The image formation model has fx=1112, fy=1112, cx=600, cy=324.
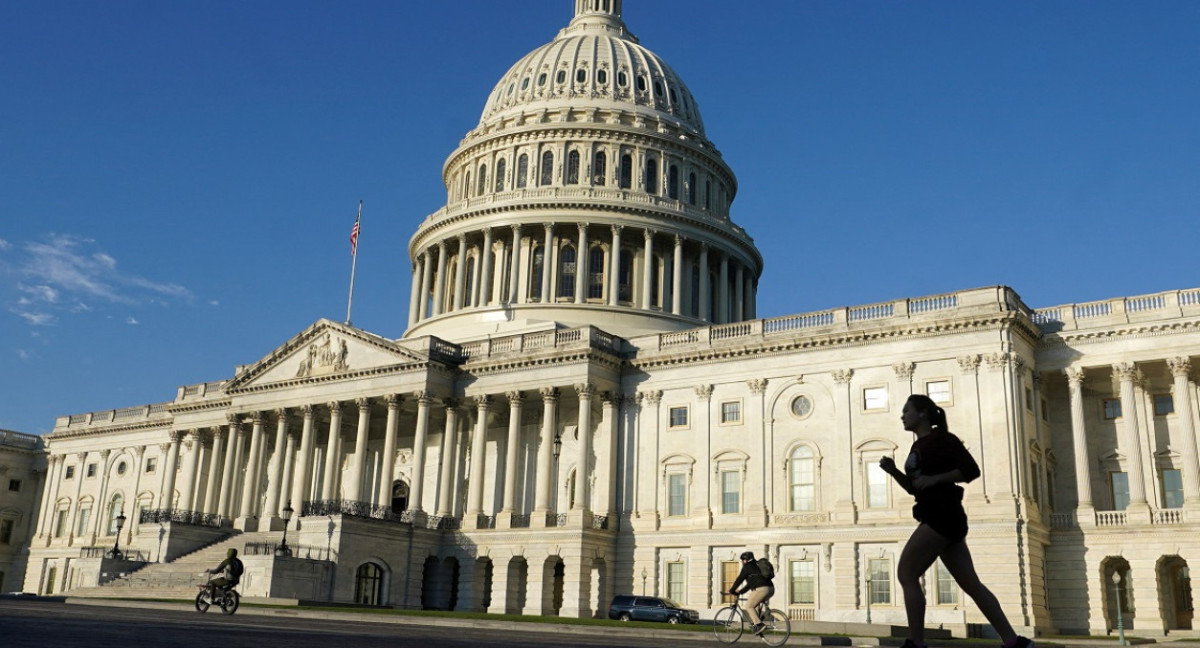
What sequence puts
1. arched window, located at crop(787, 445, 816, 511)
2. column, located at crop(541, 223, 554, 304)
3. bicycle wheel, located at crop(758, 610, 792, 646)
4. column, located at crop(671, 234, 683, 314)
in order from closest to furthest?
1. bicycle wheel, located at crop(758, 610, 792, 646)
2. arched window, located at crop(787, 445, 816, 511)
3. column, located at crop(541, 223, 554, 304)
4. column, located at crop(671, 234, 683, 314)

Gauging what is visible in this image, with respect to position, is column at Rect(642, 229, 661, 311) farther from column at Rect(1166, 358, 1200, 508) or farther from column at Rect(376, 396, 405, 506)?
column at Rect(1166, 358, 1200, 508)

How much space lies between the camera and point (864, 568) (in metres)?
52.5

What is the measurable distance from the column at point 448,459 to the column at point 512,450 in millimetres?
3149

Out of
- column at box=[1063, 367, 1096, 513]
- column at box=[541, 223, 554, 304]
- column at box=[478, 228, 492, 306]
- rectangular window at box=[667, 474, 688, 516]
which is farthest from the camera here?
column at box=[478, 228, 492, 306]

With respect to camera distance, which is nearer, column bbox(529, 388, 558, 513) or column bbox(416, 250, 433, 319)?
column bbox(529, 388, 558, 513)

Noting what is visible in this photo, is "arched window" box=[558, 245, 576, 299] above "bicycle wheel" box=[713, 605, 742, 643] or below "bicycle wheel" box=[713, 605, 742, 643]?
above

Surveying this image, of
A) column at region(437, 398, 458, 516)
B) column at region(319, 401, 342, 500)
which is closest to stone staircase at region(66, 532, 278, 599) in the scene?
column at region(319, 401, 342, 500)

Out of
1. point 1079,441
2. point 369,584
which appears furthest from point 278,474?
point 1079,441

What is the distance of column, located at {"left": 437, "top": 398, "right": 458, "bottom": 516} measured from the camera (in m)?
63.0

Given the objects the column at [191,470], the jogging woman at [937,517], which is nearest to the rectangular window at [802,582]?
the column at [191,470]

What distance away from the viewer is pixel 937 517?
36.7 feet

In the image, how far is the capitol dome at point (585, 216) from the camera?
79.6 m

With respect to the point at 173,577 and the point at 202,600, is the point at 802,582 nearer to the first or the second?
the point at 202,600

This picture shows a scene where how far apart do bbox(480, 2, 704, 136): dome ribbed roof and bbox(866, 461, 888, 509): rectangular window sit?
42.6 metres
